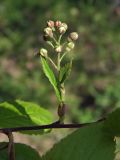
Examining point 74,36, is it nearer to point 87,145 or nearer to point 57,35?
point 57,35

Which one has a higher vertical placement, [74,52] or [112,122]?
[112,122]

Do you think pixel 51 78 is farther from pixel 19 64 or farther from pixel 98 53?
pixel 98 53

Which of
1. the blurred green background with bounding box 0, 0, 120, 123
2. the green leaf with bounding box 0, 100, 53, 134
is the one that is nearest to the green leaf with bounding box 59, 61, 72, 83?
the green leaf with bounding box 0, 100, 53, 134

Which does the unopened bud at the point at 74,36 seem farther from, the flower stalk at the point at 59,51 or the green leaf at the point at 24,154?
the green leaf at the point at 24,154

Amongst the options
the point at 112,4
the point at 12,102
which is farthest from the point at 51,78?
the point at 112,4

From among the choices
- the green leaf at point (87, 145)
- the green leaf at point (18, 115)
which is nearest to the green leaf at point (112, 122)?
the green leaf at point (87, 145)

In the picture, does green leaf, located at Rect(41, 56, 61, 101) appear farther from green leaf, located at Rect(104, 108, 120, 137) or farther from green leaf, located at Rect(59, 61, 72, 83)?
green leaf, located at Rect(104, 108, 120, 137)

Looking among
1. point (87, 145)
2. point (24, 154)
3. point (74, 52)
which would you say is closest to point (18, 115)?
point (24, 154)
